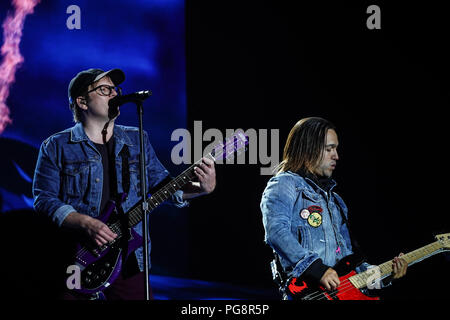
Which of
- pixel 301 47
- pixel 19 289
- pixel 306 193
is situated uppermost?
pixel 301 47

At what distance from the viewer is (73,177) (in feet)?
9.50

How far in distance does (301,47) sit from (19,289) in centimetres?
336

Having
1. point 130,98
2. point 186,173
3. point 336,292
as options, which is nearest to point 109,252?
point 186,173

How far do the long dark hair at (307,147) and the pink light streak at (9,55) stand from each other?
287cm

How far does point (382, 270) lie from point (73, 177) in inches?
82.1

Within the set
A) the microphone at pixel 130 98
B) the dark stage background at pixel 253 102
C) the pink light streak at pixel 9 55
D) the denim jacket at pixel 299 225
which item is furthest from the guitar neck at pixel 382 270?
the pink light streak at pixel 9 55

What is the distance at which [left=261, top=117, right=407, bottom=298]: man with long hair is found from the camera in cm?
263

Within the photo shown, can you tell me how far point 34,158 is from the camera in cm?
445

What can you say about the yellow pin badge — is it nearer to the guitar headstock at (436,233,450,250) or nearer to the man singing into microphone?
the man singing into microphone

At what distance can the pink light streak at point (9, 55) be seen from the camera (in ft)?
14.2

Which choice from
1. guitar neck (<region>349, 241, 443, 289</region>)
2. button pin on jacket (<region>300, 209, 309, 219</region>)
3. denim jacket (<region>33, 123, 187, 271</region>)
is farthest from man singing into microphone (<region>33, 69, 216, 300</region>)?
guitar neck (<region>349, 241, 443, 289</region>)

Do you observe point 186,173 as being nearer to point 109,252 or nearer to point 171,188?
point 171,188

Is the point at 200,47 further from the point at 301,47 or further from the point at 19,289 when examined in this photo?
the point at 19,289
